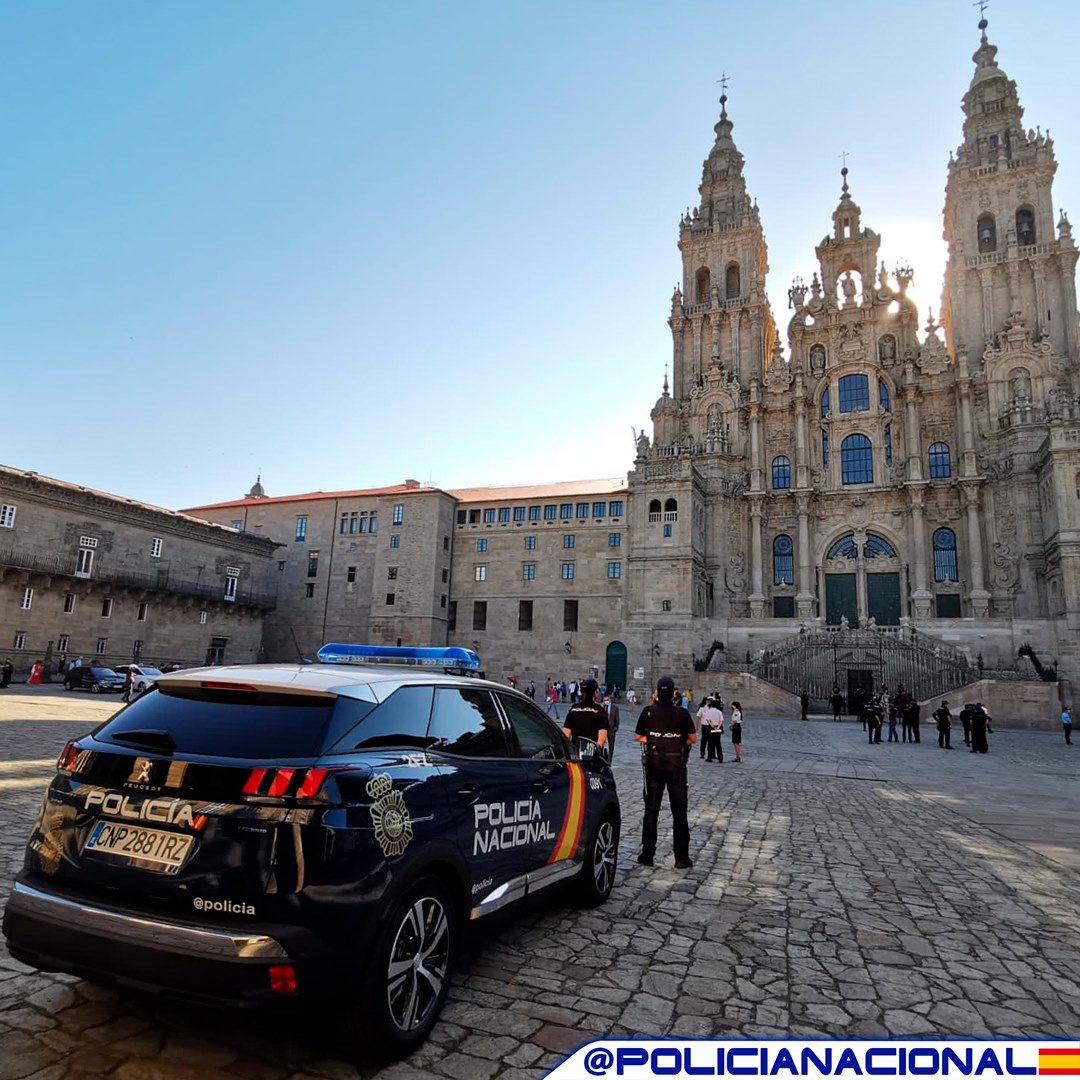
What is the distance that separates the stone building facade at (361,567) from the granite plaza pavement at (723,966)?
39.4m

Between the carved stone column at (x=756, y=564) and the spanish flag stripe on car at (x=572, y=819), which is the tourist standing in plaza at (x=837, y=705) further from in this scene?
the spanish flag stripe on car at (x=572, y=819)

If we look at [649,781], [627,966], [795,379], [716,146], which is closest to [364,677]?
[627,966]

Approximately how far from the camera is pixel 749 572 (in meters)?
46.2

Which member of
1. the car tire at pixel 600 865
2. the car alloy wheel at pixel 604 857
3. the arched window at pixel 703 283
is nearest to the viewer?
the car tire at pixel 600 865

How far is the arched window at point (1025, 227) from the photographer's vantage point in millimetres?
44906

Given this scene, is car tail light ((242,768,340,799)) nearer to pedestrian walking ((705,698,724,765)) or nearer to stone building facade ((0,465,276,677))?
pedestrian walking ((705,698,724,765))

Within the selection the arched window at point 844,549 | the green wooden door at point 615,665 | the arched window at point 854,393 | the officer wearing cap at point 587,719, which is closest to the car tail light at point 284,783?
the officer wearing cap at point 587,719

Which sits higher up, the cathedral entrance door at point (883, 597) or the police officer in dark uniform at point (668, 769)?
the cathedral entrance door at point (883, 597)

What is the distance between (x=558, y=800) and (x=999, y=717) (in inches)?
1280

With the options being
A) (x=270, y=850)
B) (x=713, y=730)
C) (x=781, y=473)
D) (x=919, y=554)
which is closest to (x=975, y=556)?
(x=919, y=554)

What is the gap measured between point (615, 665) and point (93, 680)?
28806 mm

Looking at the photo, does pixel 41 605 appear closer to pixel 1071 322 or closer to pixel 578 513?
pixel 578 513

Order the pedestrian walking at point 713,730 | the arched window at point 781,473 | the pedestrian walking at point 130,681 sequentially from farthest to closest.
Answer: the arched window at point 781,473, the pedestrian walking at point 130,681, the pedestrian walking at point 713,730

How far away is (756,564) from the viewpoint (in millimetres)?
45500
